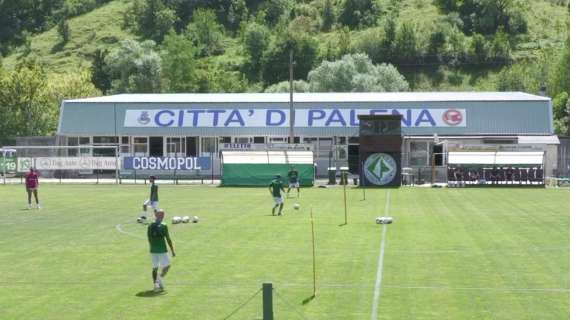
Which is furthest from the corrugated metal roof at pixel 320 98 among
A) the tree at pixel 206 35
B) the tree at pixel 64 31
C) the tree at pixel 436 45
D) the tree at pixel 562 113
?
the tree at pixel 64 31

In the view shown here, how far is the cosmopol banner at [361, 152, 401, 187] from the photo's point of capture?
Answer: 2352 inches

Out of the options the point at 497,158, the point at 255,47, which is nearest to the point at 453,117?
the point at 497,158

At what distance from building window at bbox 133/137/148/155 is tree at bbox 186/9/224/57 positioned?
86.9m

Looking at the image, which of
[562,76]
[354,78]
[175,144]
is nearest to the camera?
[175,144]

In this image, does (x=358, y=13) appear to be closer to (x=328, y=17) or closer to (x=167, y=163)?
(x=328, y=17)

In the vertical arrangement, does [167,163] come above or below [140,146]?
below

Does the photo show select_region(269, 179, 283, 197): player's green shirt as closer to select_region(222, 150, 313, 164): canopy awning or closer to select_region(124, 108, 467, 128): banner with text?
select_region(222, 150, 313, 164): canopy awning

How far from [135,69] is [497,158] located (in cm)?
7507

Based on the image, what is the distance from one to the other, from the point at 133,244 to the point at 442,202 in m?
21.6

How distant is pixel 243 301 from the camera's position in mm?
17859

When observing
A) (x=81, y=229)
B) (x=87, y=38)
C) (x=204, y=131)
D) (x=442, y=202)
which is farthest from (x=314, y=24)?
(x=81, y=229)

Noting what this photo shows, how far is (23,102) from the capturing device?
9325 centimetres

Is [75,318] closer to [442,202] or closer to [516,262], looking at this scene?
[516,262]

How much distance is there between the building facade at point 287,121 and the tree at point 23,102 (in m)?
14.7
